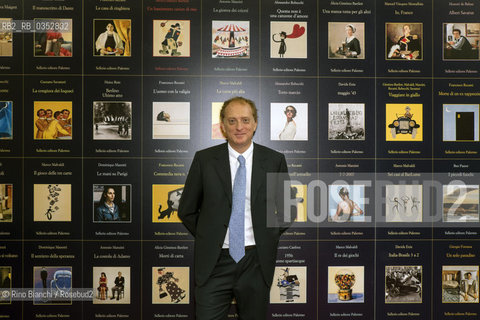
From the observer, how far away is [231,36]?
12.2ft

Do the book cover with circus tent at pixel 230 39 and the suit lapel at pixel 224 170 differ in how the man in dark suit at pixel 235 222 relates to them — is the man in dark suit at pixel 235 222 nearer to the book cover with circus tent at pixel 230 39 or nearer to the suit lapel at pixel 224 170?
the suit lapel at pixel 224 170

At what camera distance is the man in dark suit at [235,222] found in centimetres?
265

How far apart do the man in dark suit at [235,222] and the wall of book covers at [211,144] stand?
0.98 meters

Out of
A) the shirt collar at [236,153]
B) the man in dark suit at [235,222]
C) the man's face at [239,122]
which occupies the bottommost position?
the man in dark suit at [235,222]

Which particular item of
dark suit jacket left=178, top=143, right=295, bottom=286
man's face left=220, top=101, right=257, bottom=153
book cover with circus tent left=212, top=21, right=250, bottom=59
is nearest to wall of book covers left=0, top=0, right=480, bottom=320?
book cover with circus tent left=212, top=21, right=250, bottom=59

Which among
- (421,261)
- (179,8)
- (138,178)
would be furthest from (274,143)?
(421,261)

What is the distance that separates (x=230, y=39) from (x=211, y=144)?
1.01 meters

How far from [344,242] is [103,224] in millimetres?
2298

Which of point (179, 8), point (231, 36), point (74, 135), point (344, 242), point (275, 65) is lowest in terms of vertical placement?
point (344, 242)

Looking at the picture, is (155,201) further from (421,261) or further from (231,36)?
(421,261)

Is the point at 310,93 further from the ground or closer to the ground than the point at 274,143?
further from the ground

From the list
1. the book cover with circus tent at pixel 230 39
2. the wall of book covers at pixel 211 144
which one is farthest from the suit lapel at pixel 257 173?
the book cover with circus tent at pixel 230 39

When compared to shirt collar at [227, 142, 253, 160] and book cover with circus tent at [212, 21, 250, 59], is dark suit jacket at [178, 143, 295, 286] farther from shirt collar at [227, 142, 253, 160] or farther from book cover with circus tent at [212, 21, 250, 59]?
book cover with circus tent at [212, 21, 250, 59]

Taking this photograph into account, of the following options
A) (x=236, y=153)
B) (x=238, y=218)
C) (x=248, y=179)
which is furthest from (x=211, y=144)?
(x=238, y=218)
